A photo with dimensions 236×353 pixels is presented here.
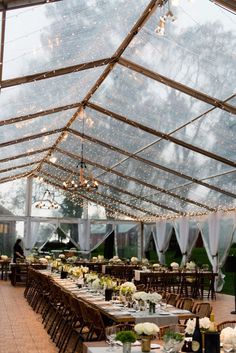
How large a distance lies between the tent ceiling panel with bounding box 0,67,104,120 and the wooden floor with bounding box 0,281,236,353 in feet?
14.4

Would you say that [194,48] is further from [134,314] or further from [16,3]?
[134,314]

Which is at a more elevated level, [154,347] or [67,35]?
[67,35]

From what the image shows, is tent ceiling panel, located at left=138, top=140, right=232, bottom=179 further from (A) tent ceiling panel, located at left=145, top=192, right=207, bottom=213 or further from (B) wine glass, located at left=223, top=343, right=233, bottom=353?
(B) wine glass, located at left=223, top=343, right=233, bottom=353

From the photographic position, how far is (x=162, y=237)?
839 inches

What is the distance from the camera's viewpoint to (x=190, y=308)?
732 cm

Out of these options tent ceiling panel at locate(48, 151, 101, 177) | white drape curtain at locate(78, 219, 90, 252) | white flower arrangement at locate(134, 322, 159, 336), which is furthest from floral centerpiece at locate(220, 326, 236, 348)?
white drape curtain at locate(78, 219, 90, 252)

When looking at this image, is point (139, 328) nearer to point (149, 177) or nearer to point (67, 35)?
point (67, 35)

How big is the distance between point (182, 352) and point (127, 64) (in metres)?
6.22

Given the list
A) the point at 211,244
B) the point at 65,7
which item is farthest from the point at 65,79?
the point at 211,244

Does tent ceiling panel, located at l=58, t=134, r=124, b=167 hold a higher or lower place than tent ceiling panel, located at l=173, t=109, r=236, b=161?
higher

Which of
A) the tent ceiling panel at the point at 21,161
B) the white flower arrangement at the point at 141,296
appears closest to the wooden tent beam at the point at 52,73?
Result: the white flower arrangement at the point at 141,296

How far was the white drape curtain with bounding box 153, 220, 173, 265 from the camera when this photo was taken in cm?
2105

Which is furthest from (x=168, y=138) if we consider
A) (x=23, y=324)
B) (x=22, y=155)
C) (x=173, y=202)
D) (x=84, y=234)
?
(x=84, y=234)

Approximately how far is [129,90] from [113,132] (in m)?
2.73
